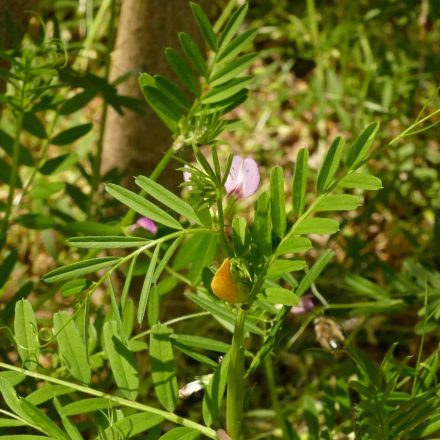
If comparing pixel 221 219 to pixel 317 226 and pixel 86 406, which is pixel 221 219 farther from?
pixel 86 406

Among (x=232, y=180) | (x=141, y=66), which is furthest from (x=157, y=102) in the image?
(x=141, y=66)

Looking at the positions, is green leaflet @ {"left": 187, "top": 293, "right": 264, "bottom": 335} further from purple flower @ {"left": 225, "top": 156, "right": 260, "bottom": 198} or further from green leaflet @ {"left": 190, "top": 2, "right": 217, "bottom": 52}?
green leaflet @ {"left": 190, "top": 2, "right": 217, "bottom": 52}

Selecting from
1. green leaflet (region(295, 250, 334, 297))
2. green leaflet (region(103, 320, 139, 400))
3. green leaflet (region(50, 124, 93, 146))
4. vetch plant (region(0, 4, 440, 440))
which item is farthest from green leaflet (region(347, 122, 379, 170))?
green leaflet (region(50, 124, 93, 146))

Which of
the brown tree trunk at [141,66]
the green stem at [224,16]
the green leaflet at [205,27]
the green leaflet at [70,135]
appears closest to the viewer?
the green leaflet at [205,27]

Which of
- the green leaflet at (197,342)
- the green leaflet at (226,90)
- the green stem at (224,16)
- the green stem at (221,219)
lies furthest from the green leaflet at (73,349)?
the green stem at (224,16)

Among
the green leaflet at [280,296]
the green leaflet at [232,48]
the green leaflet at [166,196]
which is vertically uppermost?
→ the green leaflet at [232,48]

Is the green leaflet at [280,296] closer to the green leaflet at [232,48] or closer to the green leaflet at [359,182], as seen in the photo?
the green leaflet at [359,182]
